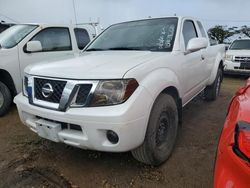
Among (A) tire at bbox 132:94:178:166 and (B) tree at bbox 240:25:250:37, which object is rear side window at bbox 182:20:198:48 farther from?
(B) tree at bbox 240:25:250:37

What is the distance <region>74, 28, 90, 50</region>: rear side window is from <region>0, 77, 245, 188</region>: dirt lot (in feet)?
8.87

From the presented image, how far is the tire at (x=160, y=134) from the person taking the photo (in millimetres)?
2826

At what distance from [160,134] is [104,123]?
2.94 feet

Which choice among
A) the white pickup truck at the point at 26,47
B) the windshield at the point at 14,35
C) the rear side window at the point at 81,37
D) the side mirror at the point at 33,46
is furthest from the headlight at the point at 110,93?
the rear side window at the point at 81,37

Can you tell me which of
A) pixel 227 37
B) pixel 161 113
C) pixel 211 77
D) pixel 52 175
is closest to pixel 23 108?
pixel 52 175

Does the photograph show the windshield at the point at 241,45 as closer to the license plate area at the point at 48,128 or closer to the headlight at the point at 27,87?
the headlight at the point at 27,87

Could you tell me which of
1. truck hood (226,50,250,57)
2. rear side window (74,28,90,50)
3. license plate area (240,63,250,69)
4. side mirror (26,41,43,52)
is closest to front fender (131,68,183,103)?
side mirror (26,41,43,52)

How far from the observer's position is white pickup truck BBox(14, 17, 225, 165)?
2.53 metres

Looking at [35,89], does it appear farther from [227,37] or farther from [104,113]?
[227,37]

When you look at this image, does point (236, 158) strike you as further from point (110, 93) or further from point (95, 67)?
point (95, 67)

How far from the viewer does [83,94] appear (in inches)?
102

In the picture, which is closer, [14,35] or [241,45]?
[14,35]

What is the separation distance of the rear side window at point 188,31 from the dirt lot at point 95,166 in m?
1.42

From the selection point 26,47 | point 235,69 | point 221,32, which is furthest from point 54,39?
point 221,32
